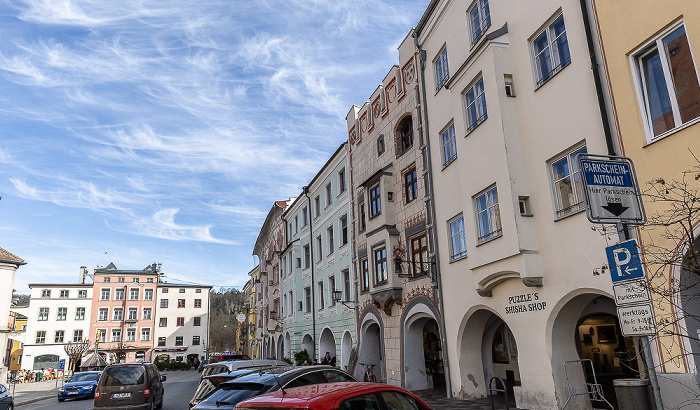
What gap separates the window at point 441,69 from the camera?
57.6 ft

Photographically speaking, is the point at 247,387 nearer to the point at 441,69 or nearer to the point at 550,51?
the point at 550,51

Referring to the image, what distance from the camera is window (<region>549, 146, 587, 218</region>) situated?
11.0m

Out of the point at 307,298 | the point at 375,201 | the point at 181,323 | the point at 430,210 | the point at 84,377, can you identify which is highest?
the point at 375,201

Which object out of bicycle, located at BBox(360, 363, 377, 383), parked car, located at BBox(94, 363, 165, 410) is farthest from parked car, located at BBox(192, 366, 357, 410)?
bicycle, located at BBox(360, 363, 377, 383)

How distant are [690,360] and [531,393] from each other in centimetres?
453

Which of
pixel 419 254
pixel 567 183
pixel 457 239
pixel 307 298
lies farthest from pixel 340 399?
pixel 307 298

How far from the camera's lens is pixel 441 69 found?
705 inches

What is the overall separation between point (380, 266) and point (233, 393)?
13938mm

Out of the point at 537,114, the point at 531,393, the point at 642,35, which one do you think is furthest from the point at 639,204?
the point at 531,393

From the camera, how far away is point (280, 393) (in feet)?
19.1

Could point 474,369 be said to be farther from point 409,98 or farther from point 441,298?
point 409,98

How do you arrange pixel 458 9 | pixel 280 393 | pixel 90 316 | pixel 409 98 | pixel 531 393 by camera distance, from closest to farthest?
pixel 280 393
pixel 531 393
pixel 458 9
pixel 409 98
pixel 90 316

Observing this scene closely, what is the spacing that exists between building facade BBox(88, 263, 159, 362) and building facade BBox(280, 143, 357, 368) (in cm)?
4749

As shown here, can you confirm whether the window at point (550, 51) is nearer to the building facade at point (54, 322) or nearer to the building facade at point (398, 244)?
the building facade at point (398, 244)
